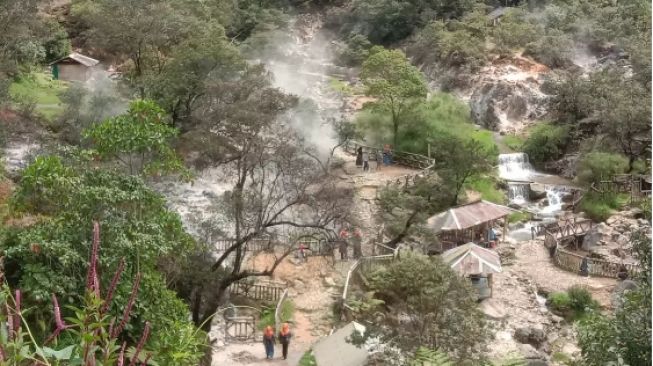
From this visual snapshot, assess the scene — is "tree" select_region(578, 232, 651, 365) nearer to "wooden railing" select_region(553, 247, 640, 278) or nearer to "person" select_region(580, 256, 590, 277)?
"wooden railing" select_region(553, 247, 640, 278)

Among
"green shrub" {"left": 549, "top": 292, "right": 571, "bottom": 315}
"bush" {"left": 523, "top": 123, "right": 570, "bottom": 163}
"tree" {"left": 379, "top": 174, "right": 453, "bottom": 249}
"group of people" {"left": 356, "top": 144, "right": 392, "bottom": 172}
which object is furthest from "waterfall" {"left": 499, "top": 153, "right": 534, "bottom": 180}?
"green shrub" {"left": 549, "top": 292, "right": 571, "bottom": 315}

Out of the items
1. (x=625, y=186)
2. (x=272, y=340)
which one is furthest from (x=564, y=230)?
(x=272, y=340)

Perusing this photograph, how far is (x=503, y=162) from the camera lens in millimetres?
31500

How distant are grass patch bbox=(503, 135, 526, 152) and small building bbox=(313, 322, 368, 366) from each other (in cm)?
2069

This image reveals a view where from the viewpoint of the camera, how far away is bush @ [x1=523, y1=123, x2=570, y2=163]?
31672mm

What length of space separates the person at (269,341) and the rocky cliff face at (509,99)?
2330 centimetres

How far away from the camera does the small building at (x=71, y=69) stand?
1303 inches

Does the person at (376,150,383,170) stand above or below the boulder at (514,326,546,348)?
above

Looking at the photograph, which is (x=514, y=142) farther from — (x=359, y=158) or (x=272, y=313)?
(x=272, y=313)

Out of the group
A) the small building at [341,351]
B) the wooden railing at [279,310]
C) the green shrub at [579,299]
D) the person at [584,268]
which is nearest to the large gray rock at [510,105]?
the person at [584,268]

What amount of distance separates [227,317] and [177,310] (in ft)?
24.2

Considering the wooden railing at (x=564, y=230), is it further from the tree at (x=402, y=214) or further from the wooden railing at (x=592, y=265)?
the tree at (x=402, y=214)

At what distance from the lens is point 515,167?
31.5m

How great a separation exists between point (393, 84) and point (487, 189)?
5695 mm
